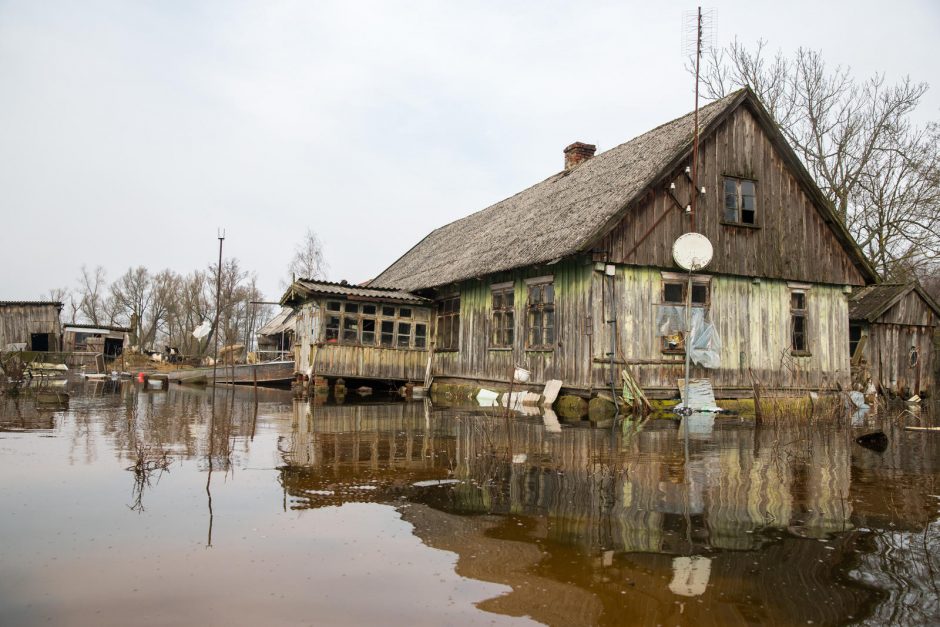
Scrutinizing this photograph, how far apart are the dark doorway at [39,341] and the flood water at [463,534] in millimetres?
31931

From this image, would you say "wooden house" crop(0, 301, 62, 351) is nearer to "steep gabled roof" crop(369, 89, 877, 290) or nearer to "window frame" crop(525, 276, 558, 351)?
"steep gabled roof" crop(369, 89, 877, 290)

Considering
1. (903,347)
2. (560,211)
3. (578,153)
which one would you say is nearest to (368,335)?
(560,211)

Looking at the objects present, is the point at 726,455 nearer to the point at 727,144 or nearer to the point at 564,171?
the point at 727,144

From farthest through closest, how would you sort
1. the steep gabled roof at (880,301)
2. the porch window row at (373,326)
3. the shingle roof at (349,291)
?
the porch window row at (373,326) → the steep gabled roof at (880,301) → the shingle roof at (349,291)

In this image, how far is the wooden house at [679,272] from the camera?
15.7 m

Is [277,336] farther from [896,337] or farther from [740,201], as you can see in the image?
[896,337]

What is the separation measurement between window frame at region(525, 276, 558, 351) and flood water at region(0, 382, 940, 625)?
772 centimetres

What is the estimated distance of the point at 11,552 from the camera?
436 cm

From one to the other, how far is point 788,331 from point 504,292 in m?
7.33

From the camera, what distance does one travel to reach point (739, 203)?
55.4ft

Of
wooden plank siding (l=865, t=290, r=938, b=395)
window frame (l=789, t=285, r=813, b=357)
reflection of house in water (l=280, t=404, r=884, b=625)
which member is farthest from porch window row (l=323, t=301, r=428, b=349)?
wooden plank siding (l=865, t=290, r=938, b=395)


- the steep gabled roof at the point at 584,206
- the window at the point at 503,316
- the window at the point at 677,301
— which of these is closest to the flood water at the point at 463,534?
the window at the point at 677,301

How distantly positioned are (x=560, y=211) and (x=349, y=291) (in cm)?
745

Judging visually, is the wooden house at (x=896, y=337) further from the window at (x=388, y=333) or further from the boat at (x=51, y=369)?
the boat at (x=51, y=369)
